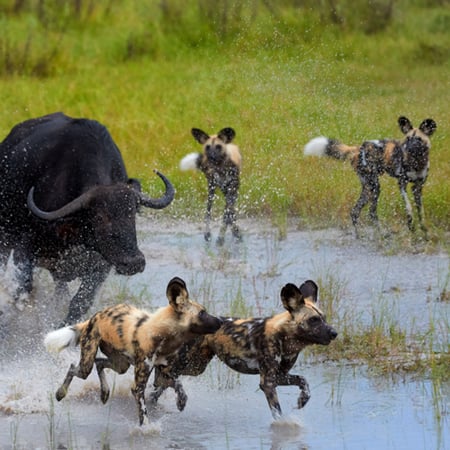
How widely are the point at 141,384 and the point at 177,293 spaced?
438mm

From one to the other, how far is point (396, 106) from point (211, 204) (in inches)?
159

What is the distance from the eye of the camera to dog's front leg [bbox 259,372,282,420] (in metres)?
5.71

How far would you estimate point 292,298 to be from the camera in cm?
574

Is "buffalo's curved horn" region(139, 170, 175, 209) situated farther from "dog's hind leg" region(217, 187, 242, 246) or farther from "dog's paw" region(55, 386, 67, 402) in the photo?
"dog's hind leg" region(217, 187, 242, 246)

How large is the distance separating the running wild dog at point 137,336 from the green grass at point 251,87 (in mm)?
4406

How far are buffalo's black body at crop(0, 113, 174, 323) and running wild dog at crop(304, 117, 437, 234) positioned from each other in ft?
9.10

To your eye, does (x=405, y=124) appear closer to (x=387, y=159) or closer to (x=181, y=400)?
(x=387, y=159)

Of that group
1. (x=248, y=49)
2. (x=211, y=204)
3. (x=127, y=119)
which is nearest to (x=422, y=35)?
(x=248, y=49)

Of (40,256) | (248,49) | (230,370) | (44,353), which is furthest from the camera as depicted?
(248,49)

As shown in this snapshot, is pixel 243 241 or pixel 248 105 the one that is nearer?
pixel 243 241

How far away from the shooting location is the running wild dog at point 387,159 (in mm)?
10258

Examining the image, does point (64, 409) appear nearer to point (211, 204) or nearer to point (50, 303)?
point (50, 303)

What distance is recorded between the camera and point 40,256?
26.0 feet

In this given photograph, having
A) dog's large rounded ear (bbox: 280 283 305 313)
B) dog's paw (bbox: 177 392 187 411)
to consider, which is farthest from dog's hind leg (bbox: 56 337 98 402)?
dog's large rounded ear (bbox: 280 283 305 313)
